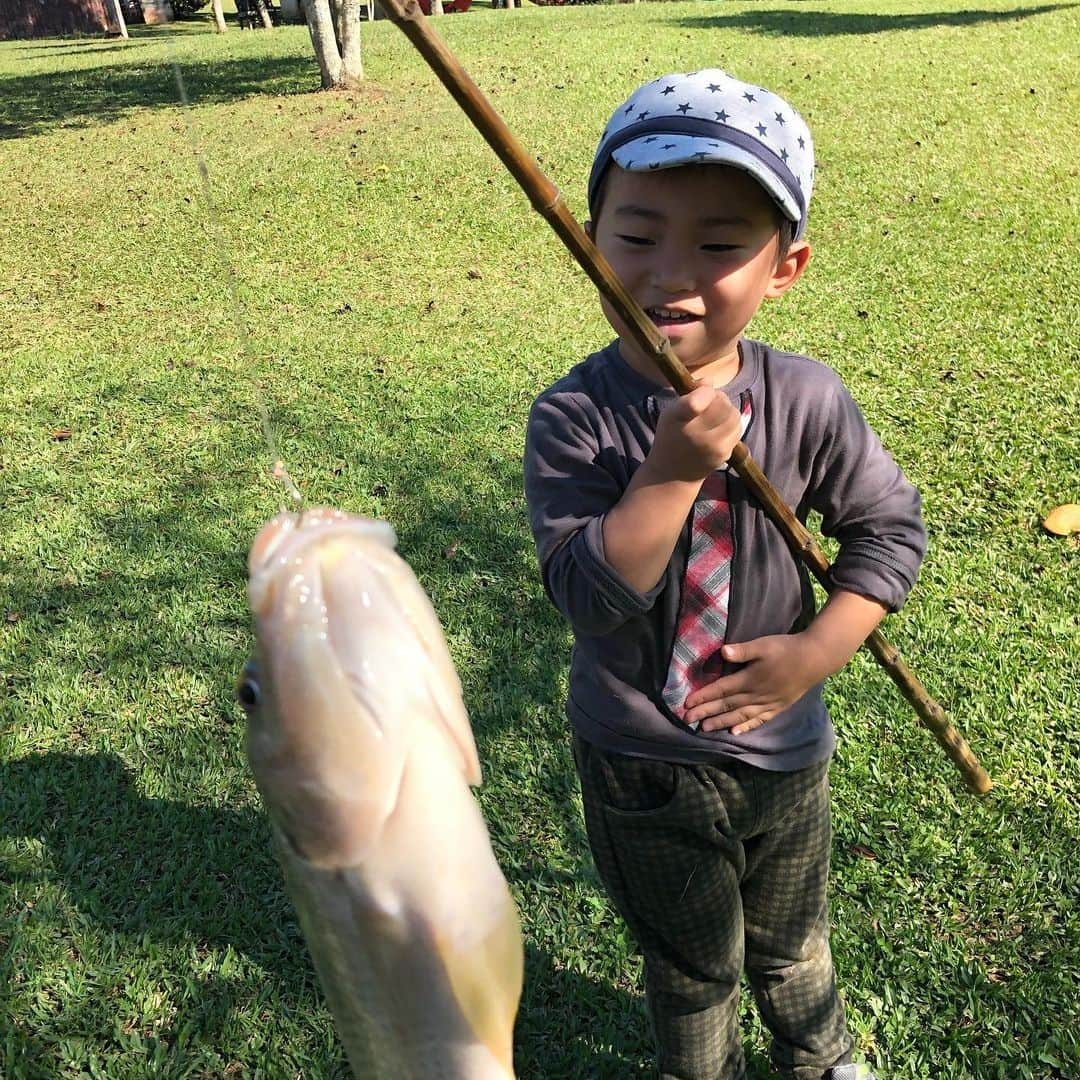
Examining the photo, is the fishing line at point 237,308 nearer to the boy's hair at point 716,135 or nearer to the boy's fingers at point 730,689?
the boy's hair at point 716,135

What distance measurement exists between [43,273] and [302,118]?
15.7 ft

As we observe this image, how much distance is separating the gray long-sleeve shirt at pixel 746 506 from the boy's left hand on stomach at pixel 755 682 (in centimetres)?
4

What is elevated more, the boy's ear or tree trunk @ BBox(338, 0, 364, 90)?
the boy's ear

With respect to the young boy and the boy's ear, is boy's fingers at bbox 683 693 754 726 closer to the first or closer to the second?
the young boy

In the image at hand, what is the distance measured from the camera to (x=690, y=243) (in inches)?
68.7

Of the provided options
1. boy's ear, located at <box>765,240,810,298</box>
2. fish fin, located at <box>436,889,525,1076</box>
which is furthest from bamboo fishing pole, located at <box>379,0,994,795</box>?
fish fin, located at <box>436,889,525,1076</box>

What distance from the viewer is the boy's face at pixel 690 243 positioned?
68.2 inches

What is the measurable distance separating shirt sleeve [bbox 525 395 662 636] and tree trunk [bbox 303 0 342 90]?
41.1 feet

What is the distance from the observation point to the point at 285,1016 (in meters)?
2.71

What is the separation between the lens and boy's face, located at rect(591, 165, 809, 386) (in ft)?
5.69

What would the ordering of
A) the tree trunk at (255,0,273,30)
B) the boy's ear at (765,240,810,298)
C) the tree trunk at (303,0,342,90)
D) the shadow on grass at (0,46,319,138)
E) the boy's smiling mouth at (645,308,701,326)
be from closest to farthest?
the boy's smiling mouth at (645,308,701,326), the boy's ear at (765,240,810,298), the tree trunk at (303,0,342,90), the shadow on grass at (0,46,319,138), the tree trunk at (255,0,273,30)

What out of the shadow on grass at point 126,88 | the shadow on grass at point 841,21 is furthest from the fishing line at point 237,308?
the shadow on grass at point 841,21

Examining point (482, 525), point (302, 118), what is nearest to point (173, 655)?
point (482, 525)

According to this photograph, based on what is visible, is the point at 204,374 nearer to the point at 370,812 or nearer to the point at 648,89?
the point at 648,89
